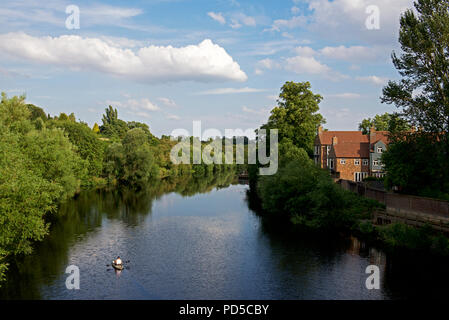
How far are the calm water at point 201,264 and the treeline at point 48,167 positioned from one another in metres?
2.16

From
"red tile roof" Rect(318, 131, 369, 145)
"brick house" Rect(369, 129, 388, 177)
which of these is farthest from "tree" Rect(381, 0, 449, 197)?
"red tile roof" Rect(318, 131, 369, 145)

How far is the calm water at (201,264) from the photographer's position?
2242 centimetres

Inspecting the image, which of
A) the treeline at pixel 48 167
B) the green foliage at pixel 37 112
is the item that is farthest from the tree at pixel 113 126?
the green foliage at pixel 37 112

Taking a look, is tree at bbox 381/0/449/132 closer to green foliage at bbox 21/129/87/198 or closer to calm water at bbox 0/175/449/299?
calm water at bbox 0/175/449/299

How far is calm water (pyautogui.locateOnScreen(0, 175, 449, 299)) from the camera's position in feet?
73.6

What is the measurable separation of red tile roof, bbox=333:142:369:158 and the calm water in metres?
23.8

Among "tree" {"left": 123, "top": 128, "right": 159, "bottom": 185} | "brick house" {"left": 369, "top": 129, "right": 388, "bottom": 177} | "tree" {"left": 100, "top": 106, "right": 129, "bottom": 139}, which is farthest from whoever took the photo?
"tree" {"left": 100, "top": 106, "right": 129, "bottom": 139}

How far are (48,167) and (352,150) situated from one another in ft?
137

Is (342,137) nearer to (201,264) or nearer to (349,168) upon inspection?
(349,168)

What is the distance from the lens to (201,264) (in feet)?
89.4

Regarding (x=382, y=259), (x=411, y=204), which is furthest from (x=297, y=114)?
(x=382, y=259)

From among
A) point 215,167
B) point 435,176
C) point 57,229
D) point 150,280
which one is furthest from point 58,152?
point 215,167
